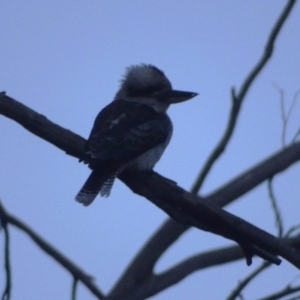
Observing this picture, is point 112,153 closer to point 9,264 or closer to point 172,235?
point 9,264

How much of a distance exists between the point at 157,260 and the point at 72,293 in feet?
2.91

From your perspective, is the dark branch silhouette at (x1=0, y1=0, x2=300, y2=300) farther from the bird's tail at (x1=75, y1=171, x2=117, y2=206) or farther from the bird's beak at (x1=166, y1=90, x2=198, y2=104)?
the bird's beak at (x1=166, y1=90, x2=198, y2=104)

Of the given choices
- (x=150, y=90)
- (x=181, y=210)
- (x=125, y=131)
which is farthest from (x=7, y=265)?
(x=150, y=90)

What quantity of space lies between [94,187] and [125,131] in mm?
497

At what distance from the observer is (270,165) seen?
15.7 ft

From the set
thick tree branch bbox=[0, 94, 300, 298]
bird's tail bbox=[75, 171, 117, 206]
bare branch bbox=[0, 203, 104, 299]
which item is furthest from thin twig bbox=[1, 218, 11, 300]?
thick tree branch bbox=[0, 94, 300, 298]

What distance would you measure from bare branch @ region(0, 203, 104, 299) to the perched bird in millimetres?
528

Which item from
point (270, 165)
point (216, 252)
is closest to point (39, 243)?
point (216, 252)

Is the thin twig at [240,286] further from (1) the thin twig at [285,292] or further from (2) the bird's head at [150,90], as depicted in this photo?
(2) the bird's head at [150,90]

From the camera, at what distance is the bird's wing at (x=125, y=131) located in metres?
3.96

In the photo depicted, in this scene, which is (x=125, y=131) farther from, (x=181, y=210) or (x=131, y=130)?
(x=181, y=210)

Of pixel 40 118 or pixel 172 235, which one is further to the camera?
pixel 172 235

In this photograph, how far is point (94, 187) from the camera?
12.7ft

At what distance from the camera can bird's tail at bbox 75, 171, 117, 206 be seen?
12.6 ft
